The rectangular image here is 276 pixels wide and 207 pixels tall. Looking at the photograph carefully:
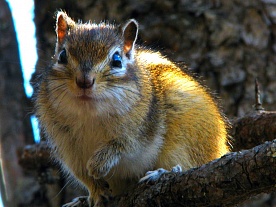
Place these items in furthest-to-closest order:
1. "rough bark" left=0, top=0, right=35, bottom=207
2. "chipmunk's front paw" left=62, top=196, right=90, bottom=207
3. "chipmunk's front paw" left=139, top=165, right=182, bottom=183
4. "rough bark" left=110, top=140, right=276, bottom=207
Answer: "rough bark" left=0, top=0, right=35, bottom=207
"chipmunk's front paw" left=62, top=196, right=90, bottom=207
"chipmunk's front paw" left=139, top=165, right=182, bottom=183
"rough bark" left=110, top=140, right=276, bottom=207

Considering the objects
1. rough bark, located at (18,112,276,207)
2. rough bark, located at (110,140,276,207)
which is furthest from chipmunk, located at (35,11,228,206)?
rough bark, located at (110,140,276,207)

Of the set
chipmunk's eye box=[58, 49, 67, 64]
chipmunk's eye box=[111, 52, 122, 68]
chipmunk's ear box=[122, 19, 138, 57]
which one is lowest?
chipmunk's eye box=[111, 52, 122, 68]

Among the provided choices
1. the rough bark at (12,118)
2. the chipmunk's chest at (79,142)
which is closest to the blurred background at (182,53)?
the rough bark at (12,118)

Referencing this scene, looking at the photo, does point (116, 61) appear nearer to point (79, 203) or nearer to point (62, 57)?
point (62, 57)

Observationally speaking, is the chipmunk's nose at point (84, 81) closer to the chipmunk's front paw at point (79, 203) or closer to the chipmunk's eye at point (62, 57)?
the chipmunk's eye at point (62, 57)

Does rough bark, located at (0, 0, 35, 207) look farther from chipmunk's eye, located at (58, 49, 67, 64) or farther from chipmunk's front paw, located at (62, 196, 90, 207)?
chipmunk's eye, located at (58, 49, 67, 64)

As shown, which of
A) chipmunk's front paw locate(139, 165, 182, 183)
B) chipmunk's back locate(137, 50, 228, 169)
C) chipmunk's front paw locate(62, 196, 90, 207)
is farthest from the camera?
chipmunk's front paw locate(62, 196, 90, 207)
